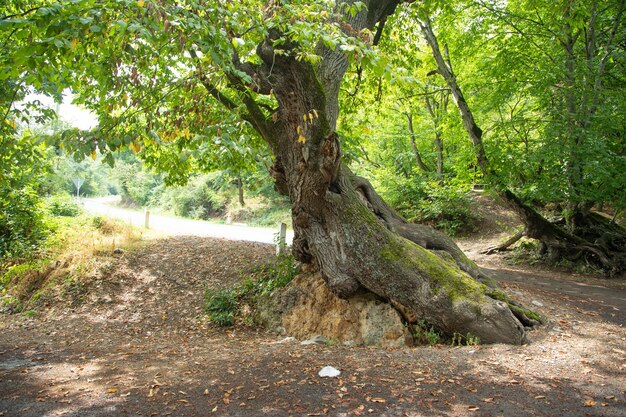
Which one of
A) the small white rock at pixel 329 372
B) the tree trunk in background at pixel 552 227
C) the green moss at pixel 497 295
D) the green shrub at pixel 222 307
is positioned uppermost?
the tree trunk in background at pixel 552 227

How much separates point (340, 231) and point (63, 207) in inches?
501

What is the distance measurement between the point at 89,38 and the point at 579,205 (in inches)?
527

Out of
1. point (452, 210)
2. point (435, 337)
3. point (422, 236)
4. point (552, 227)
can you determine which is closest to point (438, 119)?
point (452, 210)

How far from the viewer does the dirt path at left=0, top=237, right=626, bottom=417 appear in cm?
394

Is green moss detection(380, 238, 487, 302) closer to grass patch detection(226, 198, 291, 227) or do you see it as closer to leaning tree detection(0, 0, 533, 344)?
leaning tree detection(0, 0, 533, 344)

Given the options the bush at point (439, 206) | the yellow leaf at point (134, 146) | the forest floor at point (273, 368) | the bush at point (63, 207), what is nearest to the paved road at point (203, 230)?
the bush at point (63, 207)

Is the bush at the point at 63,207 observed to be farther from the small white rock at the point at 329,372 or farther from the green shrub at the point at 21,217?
the small white rock at the point at 329,372

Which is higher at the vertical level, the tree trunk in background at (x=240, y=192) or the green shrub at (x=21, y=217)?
the tree trunk in background at (x=240, y=192)

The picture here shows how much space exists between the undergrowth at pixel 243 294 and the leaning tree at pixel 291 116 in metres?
0.90

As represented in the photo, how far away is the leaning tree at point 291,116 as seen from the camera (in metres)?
4.39

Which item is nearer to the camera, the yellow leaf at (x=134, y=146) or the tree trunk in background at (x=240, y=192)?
the yellow leaf at (x=134, y=146)

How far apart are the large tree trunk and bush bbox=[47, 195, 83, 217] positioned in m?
11.0

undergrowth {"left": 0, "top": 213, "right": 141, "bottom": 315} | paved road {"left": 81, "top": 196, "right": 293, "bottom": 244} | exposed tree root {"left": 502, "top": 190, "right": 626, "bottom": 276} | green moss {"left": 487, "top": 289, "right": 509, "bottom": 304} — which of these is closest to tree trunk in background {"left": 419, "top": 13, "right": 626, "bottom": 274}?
exposed tree root {"left": 502, "top": 190, "right": 626, "bottom": 276}

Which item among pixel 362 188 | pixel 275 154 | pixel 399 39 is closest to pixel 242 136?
pixel 275 154
